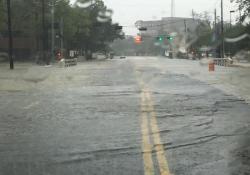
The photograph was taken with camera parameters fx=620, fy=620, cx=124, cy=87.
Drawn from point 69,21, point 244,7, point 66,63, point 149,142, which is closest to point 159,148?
point 149,142

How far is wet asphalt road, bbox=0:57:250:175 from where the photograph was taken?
8531 millimetres

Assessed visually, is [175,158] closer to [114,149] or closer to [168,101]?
[114,149]

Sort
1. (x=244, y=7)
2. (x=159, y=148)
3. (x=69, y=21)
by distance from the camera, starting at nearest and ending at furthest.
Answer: (x=159, y=148) → (x=244, y=7) → (x=69, y=21)

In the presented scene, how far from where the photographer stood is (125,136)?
37.8 feet

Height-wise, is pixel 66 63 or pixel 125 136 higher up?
pixel 125 136

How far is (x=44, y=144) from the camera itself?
10641 mm

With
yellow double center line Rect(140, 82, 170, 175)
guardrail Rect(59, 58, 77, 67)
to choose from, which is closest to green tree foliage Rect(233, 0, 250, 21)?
guardrail Rect(59, 58, 77, 67)

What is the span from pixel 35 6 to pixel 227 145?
265 ft

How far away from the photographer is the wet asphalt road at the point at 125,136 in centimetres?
853

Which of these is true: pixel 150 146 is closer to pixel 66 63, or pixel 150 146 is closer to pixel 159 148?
pixel 159 148

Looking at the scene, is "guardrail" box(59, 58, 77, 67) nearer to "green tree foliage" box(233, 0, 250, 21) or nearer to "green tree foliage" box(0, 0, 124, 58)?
"green tree foliage" box(0, 0, 124, 58)

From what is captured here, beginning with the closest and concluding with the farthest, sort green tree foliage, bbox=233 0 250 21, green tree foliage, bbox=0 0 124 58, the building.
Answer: green tree foliage, bbox=233 0 250 21
green tree foliage, bbox=0 0 124 58
the building

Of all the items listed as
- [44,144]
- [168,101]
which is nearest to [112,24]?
[168,101]

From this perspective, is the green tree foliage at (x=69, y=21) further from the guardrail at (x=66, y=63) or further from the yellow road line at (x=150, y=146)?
the yellow road line at (x=150, y=146)
